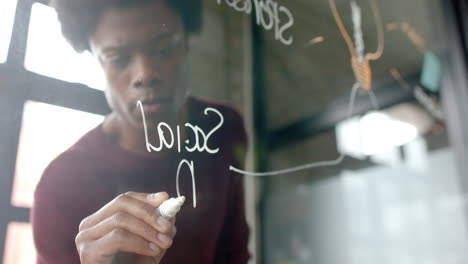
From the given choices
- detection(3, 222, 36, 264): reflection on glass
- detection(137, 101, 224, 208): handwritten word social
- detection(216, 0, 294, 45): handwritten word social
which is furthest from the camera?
detection(216, 0, 294, 45): handwritten word social

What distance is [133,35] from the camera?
487 mm

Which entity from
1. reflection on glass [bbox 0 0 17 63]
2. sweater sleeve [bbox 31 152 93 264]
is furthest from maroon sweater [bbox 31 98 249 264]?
reflection on glass [bbox 0 0 17 63]

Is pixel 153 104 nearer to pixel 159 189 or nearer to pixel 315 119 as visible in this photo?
pixel 159 189

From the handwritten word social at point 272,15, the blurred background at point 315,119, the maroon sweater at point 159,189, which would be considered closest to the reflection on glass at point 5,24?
the blurred background at point 315,119

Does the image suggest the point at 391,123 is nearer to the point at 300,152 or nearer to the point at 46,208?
the point at 300,152

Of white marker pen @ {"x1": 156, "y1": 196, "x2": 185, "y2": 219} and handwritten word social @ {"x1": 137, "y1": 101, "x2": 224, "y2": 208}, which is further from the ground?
handwritten word social @ {"x1": 137, "y1": 101, "x2": 224, "y2": 208}

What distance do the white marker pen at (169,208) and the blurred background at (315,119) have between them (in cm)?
11

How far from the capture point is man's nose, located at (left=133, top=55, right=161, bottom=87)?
48cm

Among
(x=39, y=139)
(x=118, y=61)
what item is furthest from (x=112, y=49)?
(x=39, y=139)

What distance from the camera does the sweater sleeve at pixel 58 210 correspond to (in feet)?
1.31

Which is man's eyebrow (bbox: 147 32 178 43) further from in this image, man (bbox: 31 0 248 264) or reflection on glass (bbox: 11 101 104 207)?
reflection on glass (bbox: 11 101 104 207)

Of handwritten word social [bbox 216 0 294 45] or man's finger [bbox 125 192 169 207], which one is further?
handwritten word social [bbox 216 0 294 45]

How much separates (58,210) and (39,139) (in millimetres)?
68

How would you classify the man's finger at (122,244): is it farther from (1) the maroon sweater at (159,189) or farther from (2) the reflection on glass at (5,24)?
(2) the reflection on glass at (5,24)
